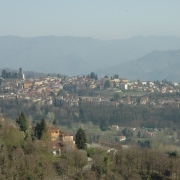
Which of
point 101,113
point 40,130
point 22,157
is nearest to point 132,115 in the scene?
point 101,113

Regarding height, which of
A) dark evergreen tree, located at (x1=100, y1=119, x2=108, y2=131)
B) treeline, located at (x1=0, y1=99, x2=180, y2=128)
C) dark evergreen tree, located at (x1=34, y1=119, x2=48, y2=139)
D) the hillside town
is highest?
dark evergreen tree, located at (x1=34, y1=119, x2=48, y2=139)

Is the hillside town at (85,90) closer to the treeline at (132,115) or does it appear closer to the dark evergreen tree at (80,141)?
the treeline at (132,115)

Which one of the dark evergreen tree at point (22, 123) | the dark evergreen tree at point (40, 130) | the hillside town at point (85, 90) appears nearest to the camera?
the dark evergreen tree at point (40, 130)

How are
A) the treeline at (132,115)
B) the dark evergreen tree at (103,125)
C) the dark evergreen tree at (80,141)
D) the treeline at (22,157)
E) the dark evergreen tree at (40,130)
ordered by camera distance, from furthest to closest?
the treeline at (132,115)
the dark evergreen tree at (103,125)
the dark evergreen tree at (80,141)
the dark evergreen tree at (40,130)
the treeline at (22,157)

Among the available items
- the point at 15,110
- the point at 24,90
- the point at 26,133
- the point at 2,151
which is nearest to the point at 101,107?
the point at 15,110

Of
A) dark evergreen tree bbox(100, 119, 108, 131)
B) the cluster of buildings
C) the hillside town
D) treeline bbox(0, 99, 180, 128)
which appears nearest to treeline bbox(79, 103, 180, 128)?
treeline bbox(0, 99, 180, 128)

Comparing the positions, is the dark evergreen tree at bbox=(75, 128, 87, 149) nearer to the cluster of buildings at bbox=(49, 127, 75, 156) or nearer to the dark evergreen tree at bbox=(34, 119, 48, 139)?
the cluster of buildings at bbox=(49, 127, 75, 156)

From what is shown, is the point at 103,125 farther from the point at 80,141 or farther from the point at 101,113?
the point at 80,141

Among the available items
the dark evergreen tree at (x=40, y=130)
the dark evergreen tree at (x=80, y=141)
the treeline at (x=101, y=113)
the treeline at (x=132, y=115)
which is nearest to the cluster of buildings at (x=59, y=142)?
the dark evergreen tree at (x=80, y=141)

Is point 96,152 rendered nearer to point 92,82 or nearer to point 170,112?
point 170,112

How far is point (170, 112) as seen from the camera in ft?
177

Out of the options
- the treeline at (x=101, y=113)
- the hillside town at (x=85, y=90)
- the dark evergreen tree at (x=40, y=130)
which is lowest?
the treeline at (x=101, y=113)

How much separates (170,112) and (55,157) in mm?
37355

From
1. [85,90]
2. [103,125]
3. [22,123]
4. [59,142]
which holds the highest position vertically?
[22,123]
